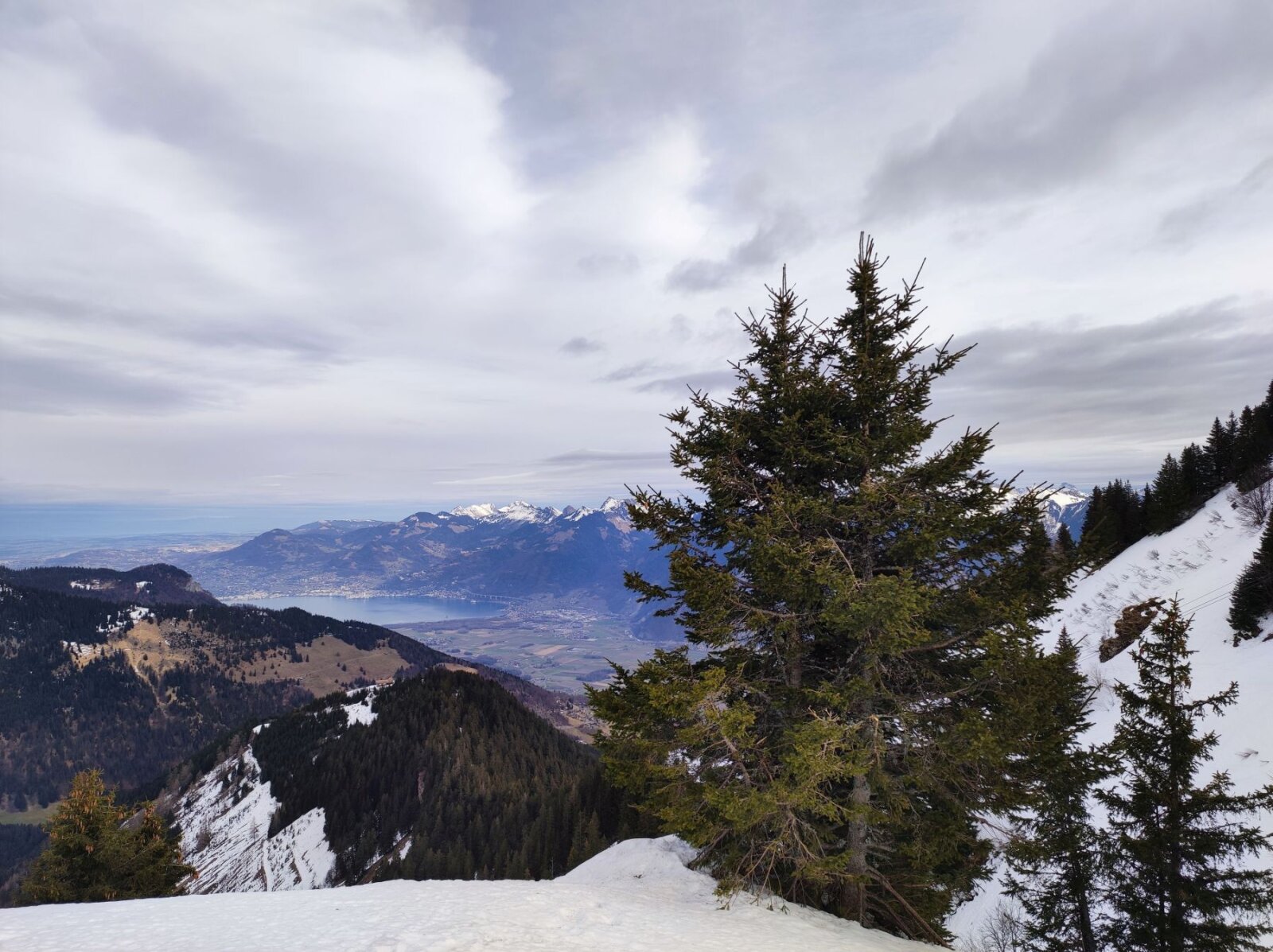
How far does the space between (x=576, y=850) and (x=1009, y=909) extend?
38916 millimetres

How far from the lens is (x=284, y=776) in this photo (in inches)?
4604

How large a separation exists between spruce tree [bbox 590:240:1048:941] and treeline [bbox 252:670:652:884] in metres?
43.9

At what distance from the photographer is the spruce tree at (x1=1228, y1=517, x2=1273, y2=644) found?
29.5 meters

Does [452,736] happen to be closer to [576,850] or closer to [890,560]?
[576,850]

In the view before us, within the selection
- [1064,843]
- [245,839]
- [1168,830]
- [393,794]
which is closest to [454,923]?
[1168,830]

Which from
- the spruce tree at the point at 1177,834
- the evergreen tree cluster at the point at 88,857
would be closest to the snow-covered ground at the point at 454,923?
the spruce tree at the point at 1177,834

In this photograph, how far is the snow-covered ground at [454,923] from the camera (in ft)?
25.5

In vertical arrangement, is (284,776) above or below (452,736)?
below

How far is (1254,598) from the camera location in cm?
3009

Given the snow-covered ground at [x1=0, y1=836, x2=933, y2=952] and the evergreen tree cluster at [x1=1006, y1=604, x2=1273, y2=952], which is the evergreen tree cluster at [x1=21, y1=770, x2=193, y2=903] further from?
the evergreen tree cluster at [x1=1006, y1=604, x2=1273, y2=952]

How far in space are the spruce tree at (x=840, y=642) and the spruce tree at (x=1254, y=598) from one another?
109 ft

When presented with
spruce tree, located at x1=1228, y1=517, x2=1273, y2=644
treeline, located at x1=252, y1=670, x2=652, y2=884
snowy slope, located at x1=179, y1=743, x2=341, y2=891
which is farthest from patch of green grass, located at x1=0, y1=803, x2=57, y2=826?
spruce tree, located at x1=1228, y1=517, x2=1273, y2=644

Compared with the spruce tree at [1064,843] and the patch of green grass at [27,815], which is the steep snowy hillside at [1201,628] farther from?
the patch of green grass at [27,815]

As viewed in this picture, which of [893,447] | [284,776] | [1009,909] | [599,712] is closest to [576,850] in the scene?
[1009,909]
